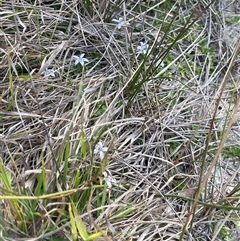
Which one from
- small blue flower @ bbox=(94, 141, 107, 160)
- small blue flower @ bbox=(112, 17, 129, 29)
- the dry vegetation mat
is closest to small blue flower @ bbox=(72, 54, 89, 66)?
the dry vegetation mat

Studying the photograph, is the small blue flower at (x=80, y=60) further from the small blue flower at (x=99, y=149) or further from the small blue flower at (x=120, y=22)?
the small blue flower at (x=99, y=149)

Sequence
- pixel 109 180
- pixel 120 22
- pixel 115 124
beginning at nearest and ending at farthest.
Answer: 1. pixel 109 180
2. pixel 115 124
3. pixel 120 22

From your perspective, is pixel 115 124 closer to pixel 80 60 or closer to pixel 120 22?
pixel 80 60

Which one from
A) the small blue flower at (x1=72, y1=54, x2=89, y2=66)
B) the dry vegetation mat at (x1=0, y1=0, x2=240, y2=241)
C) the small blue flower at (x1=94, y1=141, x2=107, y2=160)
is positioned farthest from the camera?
the small blue flower at (x1=72, y1=54, x2=89, y2=66)

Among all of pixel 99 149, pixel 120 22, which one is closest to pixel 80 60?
pixel 120 22

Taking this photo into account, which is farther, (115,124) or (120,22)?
(120,22)

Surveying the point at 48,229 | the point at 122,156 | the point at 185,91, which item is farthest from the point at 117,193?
the point at 185,91

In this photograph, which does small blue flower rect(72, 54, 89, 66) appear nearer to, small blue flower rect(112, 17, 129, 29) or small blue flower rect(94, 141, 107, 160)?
small blue flower rect(112, 17, 129, 29)

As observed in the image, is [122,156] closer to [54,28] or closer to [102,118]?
[102,118]
